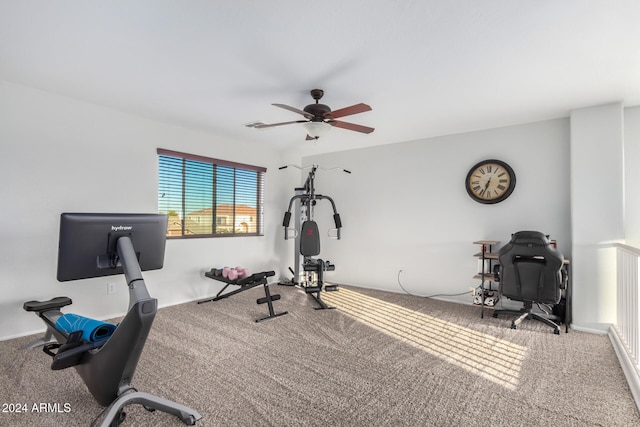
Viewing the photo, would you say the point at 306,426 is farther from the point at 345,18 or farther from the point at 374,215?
the point at 374,215

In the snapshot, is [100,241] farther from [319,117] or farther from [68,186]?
[68,186]

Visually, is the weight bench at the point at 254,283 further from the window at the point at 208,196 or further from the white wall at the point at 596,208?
the white wall at the point at 596,208

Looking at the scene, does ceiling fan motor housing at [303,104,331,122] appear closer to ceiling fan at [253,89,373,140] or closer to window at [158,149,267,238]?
ceiling fan at [253,89,373,140]

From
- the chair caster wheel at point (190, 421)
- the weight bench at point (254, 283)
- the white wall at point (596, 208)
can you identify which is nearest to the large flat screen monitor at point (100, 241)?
the chair caster wheel at point (190, 421)

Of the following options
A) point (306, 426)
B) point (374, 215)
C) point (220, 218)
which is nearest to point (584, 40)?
point (306, 426)

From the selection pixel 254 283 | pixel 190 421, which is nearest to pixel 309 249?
pixel 254 283

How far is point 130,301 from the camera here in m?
1.48

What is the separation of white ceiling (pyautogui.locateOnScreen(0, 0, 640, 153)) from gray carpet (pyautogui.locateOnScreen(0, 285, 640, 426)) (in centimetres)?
240

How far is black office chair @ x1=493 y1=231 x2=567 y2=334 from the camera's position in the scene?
3186 millimetres

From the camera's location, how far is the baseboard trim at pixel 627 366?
6.90 feet

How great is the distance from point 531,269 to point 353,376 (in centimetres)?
227

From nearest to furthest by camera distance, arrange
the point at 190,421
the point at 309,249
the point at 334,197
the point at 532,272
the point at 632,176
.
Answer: the point at 190,421 → the point at 532,272 → the point at 632,176 → the point at 309,249 → the point at 334,197

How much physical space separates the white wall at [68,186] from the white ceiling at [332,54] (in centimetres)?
29

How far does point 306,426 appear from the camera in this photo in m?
1.79
